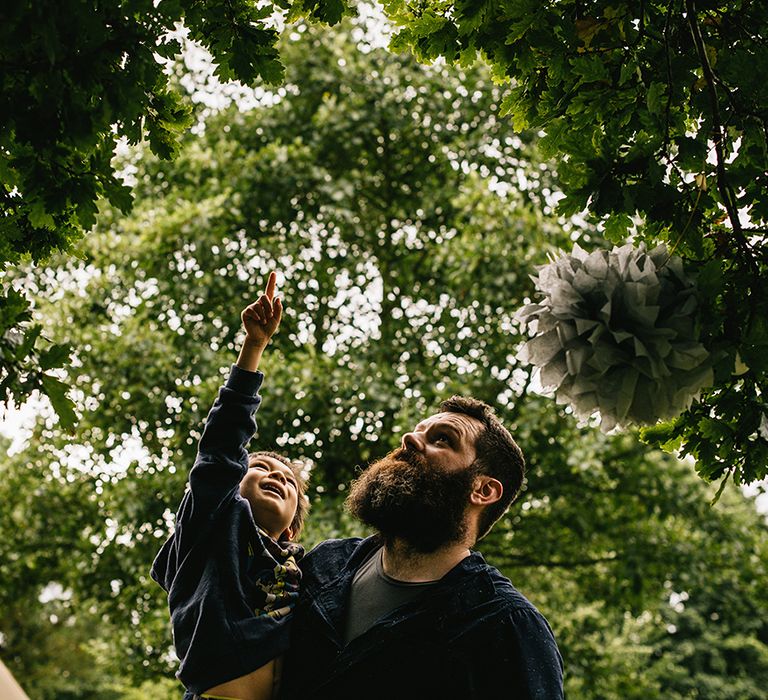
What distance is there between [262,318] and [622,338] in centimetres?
106

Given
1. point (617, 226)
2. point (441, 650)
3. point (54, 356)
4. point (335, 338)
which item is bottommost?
point (441, 650)

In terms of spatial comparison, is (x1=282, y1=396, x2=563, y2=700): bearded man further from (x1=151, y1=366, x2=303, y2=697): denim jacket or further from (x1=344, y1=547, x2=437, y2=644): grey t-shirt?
(x1=151, y1=366, x2=303, y2=697): denim jacket

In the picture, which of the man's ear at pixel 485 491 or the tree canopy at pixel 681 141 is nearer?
the tree canopy at pixel 681 141

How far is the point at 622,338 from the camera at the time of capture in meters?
1.38

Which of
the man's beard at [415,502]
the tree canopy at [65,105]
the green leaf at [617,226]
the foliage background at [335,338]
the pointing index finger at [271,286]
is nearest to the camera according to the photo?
the tree canopy at [65,105]

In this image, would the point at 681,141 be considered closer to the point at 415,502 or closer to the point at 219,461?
the point at 415,502

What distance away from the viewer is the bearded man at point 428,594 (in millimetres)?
1913

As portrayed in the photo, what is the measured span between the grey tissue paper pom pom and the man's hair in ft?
3.23

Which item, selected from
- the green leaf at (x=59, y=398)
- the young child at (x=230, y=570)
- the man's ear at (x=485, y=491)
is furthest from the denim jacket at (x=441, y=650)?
the green leaf at (x=59, y=398)

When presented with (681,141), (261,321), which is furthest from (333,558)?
(681,141)

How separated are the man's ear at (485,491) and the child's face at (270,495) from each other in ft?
1.81

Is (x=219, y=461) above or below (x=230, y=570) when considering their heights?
above

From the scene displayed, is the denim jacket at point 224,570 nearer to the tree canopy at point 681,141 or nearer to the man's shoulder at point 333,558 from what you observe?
the man's shoulder at point 333,558

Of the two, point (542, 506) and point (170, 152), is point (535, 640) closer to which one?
point (170, 152)
